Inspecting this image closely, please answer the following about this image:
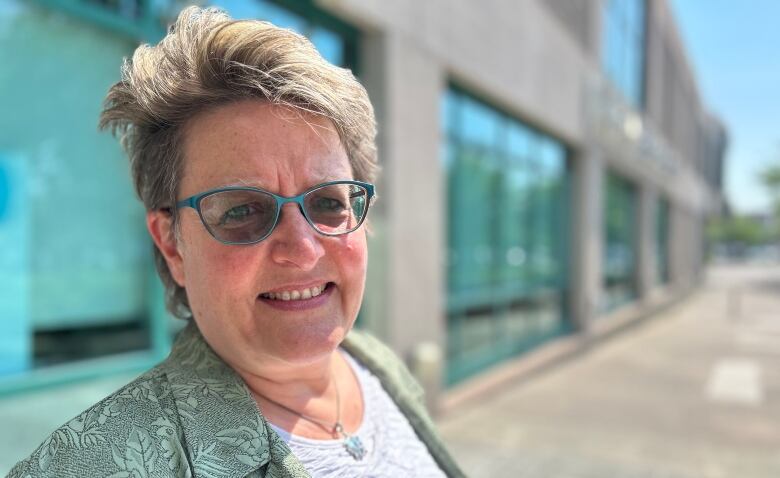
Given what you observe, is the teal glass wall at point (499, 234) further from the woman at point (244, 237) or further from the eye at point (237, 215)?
the eye at point (237, 215)

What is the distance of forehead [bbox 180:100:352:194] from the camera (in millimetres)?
1076

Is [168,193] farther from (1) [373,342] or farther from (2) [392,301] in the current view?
(2) [392,301]

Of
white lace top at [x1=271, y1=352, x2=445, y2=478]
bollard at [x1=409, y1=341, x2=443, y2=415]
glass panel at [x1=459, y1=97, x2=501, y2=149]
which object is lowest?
bollard at [x1=409, y1=341, x2=443, y2=415]

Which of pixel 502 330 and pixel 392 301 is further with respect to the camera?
pixel 502 330

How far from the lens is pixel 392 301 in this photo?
4.97 metres

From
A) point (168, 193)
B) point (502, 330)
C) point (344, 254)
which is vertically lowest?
point (502, 330)

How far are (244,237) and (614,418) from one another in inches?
238

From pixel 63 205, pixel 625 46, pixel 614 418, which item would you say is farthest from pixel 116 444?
pixel 625 46

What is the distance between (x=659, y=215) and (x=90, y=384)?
20.1 meters

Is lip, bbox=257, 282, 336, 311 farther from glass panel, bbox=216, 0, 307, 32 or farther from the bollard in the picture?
the bollard

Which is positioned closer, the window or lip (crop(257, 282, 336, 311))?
lip (crop(257, 282, 336, 311))

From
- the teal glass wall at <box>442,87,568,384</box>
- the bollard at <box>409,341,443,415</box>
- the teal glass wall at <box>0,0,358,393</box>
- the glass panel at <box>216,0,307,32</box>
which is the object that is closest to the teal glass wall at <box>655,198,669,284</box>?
the teal glass wall at <box>442,87,568,384</box>

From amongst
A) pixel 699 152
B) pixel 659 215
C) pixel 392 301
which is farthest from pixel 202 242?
pixel 699 152

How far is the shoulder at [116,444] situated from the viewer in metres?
0.89
